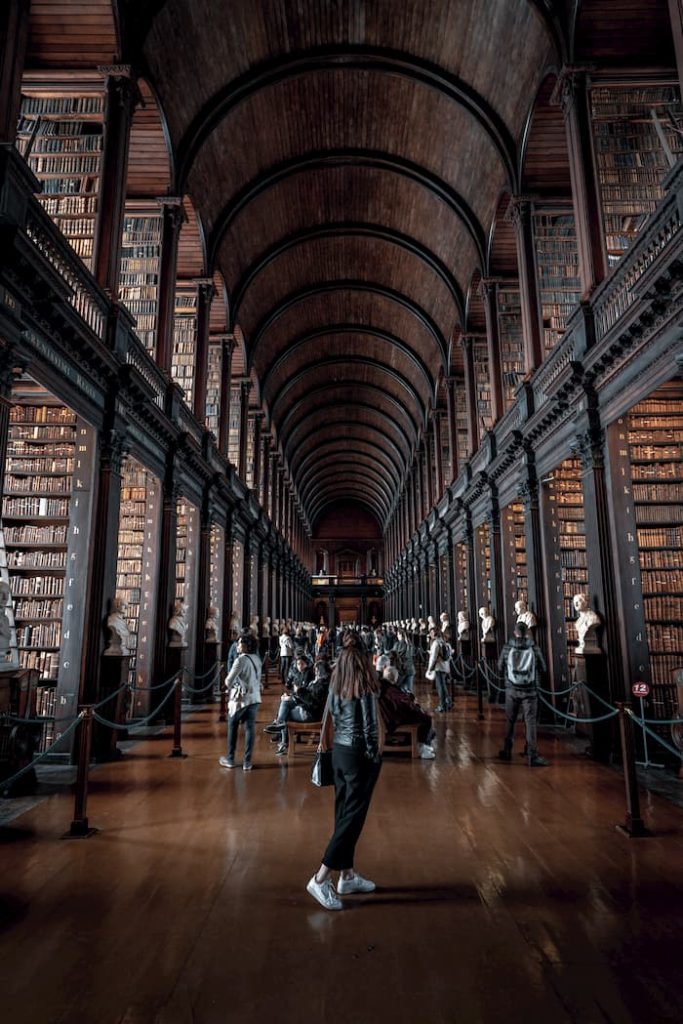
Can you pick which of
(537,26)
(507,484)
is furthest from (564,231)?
(507,484)

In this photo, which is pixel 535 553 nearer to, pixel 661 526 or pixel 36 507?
pixel 661 526

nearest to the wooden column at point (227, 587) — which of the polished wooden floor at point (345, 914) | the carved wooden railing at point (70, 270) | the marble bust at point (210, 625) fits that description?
the marble bust at point (210, 625)

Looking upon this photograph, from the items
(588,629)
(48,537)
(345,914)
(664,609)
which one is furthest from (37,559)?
(664,609)

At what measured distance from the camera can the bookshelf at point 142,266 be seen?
27.5ft

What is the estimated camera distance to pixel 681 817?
12.6 ft

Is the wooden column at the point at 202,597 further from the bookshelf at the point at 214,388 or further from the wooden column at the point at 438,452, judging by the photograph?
the wooden column at the point at 438,452

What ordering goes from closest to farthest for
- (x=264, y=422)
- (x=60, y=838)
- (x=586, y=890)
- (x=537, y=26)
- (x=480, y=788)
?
(x=586, y=890), (x=60, y=838), (x=480, y=788), (x=537, y=26), (x=264, y=422)

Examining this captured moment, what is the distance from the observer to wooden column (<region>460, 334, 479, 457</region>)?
40.1ft

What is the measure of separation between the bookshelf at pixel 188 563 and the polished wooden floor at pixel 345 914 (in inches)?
200

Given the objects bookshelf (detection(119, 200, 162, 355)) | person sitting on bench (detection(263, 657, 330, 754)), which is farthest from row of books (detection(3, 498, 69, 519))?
person sitting on bench (detection(263, 657, 330, 754))

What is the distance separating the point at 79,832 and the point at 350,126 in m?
12.2

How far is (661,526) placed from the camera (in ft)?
22.1

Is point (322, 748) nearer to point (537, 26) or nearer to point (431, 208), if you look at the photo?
point (537, 26)

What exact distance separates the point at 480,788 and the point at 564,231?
26.8 ft
